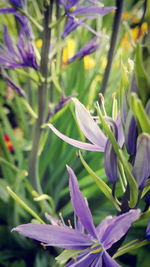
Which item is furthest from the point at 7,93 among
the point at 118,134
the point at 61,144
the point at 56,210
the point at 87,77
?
the point at 118,134

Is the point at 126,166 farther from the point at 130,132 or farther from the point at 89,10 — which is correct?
the point at 89,10

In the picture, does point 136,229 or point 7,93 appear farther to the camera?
point 7,93

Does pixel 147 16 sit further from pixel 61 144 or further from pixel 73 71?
pixel 73 71

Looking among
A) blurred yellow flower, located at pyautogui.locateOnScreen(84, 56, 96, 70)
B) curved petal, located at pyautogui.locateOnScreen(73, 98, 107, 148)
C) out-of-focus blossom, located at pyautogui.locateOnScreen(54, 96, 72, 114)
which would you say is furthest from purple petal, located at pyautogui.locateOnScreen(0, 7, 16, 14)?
blurred yellow flower, located at pyautogui.locateOnScreen(84, 56, 96, 70)

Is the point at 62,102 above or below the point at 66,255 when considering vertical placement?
above

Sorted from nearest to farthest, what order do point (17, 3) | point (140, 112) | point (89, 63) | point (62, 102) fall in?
point (140, 112) < point (17, 3) < point (62, 102) < point (89, 63)

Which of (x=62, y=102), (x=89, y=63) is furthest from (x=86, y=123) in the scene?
(x=89, y=63)

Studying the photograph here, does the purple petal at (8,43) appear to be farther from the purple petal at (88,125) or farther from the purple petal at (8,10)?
the purple petal at (88,125)
